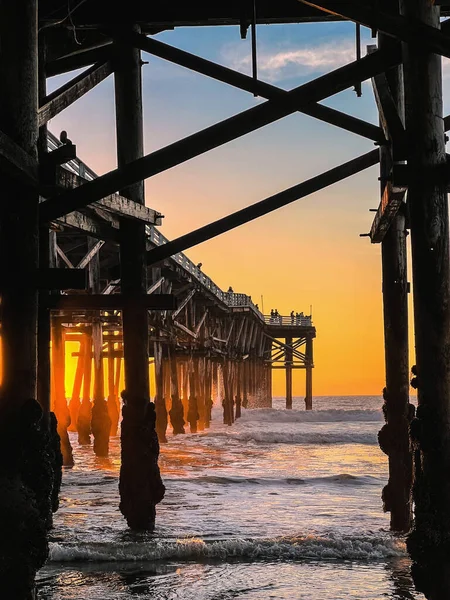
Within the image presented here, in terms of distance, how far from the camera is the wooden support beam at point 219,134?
560 cm

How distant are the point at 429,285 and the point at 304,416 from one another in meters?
42.8

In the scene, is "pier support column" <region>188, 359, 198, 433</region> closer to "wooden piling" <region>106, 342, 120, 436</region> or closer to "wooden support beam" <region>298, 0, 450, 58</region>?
"wooden piling" <region>106, 342, 120, 436</region>

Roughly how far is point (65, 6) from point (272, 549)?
16.3ft

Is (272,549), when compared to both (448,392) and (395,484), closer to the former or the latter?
(395,484)

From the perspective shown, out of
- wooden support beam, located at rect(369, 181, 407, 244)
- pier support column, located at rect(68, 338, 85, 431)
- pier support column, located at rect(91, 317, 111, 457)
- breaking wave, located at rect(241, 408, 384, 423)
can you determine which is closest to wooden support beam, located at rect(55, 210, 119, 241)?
wooden support beam, located at rect(369, 181, 407, 244)

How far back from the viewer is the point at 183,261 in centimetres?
2255

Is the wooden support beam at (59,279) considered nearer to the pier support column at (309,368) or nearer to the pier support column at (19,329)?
the pier support column at (19,329)

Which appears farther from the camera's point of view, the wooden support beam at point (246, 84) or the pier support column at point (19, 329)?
the wooden support beam at point (246, 84)

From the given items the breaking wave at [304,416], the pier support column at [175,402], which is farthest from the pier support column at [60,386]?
the breaking wave at [304,416]

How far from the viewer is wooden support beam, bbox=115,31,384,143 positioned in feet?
23.8

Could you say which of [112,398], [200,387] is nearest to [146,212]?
[112,398]

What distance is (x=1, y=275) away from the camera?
192 inches

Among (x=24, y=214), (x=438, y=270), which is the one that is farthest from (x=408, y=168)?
(x=24, y=214)

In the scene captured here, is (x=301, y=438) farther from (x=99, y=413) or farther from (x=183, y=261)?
(x=99, y=413)
